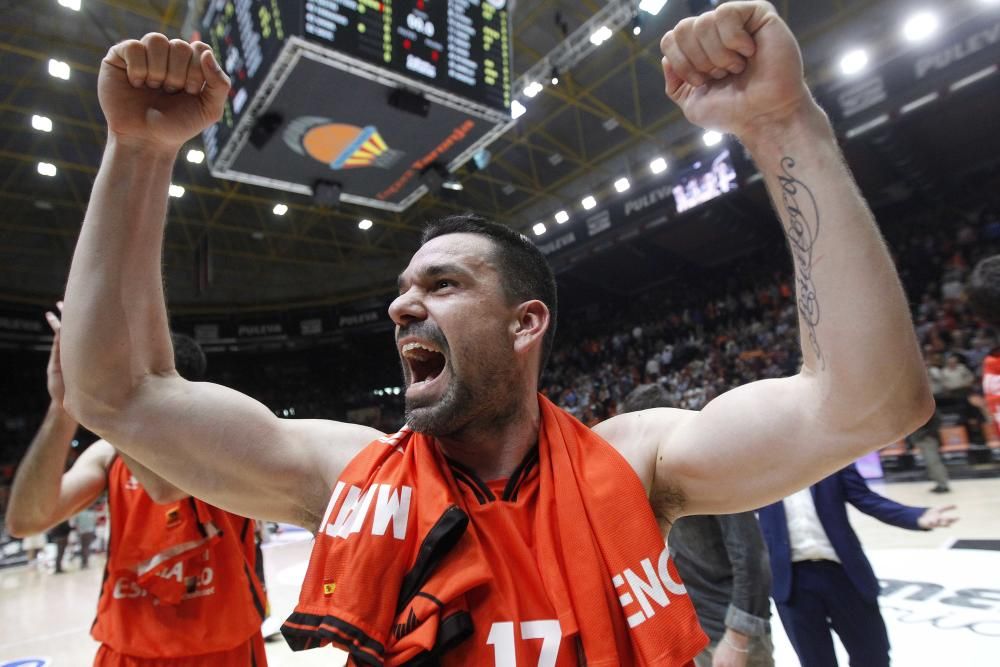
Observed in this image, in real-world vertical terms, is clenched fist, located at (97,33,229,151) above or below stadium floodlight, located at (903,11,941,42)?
below

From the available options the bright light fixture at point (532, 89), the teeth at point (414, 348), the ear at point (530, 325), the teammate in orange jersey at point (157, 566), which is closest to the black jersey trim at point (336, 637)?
the teeth at point (414, 348)

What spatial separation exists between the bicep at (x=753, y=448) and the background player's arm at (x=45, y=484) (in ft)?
6.38

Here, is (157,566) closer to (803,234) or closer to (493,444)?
(493,444)

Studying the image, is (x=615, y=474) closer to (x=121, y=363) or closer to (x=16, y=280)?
(x=121, y=363)

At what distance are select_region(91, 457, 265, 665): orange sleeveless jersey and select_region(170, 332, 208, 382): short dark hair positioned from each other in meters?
0.43

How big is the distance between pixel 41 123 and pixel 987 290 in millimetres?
13983

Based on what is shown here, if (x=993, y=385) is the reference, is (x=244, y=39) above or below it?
above

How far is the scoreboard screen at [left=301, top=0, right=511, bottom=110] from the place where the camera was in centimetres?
438

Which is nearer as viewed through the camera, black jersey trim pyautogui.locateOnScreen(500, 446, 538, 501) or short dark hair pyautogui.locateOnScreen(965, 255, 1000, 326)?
black jersey trim pyautogui.locateOnScreen(500, 446, 538, 501)

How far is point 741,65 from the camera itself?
1.08 m

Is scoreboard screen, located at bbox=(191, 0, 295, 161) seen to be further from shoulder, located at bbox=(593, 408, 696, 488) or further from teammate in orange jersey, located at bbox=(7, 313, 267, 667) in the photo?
shoulder, located at bbox=(593, 408, 696, 488)

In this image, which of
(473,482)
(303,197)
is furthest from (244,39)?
(303,197)

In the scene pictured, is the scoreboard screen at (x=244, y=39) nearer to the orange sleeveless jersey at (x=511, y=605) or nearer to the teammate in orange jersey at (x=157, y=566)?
the teammate in orange jersey at (x=157, y=566)

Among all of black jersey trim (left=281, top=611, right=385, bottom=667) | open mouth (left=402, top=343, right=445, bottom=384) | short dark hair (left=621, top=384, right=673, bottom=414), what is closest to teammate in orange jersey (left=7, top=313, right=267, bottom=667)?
open mouth (left=402, top=343, right=445, bottom=384)
